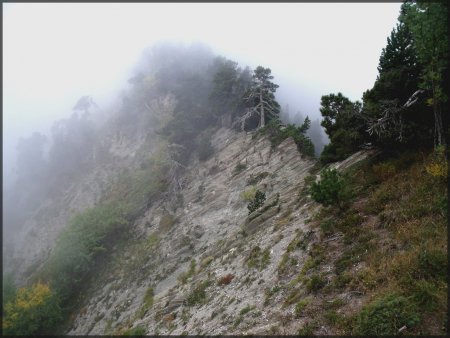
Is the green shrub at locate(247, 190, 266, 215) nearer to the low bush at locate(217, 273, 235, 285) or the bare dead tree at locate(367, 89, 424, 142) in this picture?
the low bush at locate(217, 273, 235, 285)

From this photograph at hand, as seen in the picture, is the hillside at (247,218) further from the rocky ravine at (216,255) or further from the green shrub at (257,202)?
the green shrub at (257,202)

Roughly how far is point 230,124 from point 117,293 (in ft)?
90.3

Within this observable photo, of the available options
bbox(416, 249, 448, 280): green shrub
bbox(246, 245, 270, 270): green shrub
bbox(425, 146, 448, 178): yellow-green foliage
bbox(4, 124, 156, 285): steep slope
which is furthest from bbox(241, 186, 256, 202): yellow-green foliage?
bbox(4, 124, 156, 285): steep slope

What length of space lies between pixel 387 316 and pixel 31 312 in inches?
1517

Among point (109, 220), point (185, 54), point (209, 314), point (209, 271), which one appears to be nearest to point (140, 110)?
point (185, 54)

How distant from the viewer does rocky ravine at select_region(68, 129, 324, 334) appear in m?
17.5

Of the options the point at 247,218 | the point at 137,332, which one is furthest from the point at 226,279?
the point at 247,218

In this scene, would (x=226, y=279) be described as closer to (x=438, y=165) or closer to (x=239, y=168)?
(x=438, y=165)

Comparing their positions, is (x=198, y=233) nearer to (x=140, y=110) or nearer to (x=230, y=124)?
(x=230, y=124)

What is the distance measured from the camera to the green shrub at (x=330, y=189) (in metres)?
17.4

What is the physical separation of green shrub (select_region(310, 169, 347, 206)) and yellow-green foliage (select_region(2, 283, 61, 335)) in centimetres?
3407

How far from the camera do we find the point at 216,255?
27078mm

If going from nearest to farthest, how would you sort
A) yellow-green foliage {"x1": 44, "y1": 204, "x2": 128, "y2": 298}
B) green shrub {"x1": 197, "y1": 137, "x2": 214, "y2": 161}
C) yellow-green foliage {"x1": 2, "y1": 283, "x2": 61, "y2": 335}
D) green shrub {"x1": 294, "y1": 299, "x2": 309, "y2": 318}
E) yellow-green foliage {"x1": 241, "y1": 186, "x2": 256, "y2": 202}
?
green shrub {"x1": 294, "y1": 299, "x2": 309, "y2": 318} < yellow-green foliage {"x1": 241, "y1": 186, "x2": 256, "y2": 202} < yellow-green foliage {"x1": 2, "y1": 283, "x2": 61, "y2": 335} < yellow-green foliage {"x1": 44, "y1": 204, "x2": 128, "y2": 298} < green shrub {"x1": 197, "y1": 137, "x2": 214, "y2": 161}

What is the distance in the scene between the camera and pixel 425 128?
18.0 m
